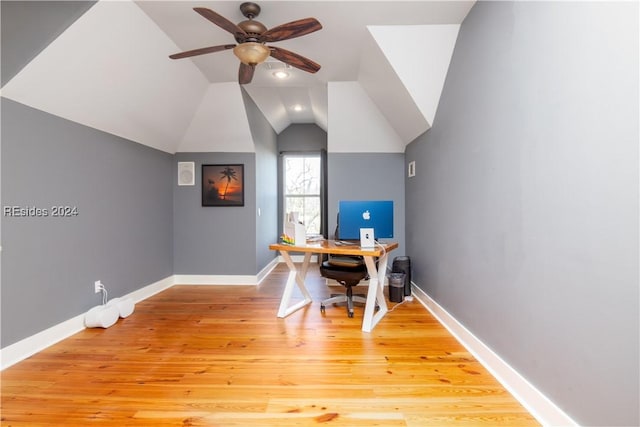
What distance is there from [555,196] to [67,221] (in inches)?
141

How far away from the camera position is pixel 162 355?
2.17 m

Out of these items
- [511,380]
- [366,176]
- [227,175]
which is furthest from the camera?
[227,175]

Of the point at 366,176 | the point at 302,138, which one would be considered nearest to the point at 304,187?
the point at 302,138

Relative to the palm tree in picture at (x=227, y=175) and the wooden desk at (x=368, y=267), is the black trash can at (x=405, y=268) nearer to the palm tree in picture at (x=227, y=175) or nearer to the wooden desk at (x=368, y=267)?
the wooden desk at (x=368, y=267)

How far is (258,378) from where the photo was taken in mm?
1871

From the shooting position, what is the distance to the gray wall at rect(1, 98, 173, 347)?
2066 millimetres

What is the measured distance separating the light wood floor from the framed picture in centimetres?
183

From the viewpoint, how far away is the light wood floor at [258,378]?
5.05 ft

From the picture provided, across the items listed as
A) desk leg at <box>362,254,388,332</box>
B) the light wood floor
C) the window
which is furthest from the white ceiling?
the light wood floor

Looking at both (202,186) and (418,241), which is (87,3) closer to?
(202,186)

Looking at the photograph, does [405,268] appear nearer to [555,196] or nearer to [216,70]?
[555,196]

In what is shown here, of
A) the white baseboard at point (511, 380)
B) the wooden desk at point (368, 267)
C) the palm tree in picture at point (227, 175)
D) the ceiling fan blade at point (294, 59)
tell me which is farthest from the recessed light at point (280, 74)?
the white baseboard at point (511, 380)

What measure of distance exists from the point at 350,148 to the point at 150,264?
10.0 ft

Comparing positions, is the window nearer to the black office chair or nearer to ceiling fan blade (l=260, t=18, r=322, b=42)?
the black office chair
